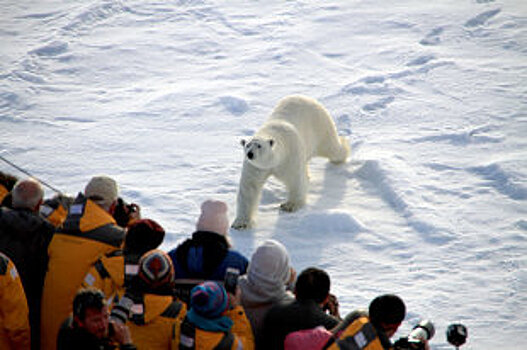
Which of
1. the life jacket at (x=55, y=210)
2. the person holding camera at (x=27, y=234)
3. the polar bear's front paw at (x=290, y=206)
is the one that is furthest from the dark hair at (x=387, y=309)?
the polar bear's front paw at (x=290, y=206)

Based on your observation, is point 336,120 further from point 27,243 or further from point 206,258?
point 27,243

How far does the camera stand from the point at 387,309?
2.49 metres

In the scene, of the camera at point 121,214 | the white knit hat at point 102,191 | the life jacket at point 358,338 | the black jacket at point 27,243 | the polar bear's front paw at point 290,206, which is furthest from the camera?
the polar bear's front paw at point 290,206

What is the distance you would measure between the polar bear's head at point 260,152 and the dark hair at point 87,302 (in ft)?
11.0

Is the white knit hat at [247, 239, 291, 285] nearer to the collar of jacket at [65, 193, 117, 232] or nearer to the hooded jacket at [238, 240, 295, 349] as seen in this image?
the hooded jacket at [238, 240, 295, 349]

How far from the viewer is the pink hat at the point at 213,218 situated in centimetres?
321

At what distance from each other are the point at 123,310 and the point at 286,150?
11.3 feet

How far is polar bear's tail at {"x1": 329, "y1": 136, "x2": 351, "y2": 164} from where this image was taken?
6.87 metres

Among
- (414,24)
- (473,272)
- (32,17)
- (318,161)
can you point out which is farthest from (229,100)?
(32,17)

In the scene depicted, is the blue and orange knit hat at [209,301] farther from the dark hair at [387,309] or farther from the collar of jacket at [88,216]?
the collar of jacket at [88,216]

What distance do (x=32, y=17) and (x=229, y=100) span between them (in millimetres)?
5598

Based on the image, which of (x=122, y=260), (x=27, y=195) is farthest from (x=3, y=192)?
(x=122, y=260)

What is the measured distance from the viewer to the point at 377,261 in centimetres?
502

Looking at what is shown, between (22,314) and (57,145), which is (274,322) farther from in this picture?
(57,145)
